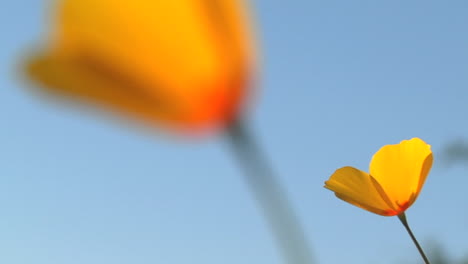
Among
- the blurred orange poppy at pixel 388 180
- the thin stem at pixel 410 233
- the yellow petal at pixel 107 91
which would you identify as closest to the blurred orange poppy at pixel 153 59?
the yellow petal at pixel 107 91

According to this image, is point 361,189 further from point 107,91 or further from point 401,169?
point 107,91

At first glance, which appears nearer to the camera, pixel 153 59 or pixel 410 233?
pixel 153 59

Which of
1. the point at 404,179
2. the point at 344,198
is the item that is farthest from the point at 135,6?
the point at 404,179

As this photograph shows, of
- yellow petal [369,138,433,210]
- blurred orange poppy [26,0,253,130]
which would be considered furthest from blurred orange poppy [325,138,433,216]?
blurred orange poppy [26,0,253,130]

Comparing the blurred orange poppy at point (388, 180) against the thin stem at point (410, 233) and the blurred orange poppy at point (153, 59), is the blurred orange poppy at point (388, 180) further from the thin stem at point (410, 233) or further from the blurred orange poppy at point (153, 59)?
the blurred orange poppy at point (153, 59)

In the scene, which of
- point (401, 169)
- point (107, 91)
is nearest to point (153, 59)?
point (107, 91)

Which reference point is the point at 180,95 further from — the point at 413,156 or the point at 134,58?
the point at 413,156
